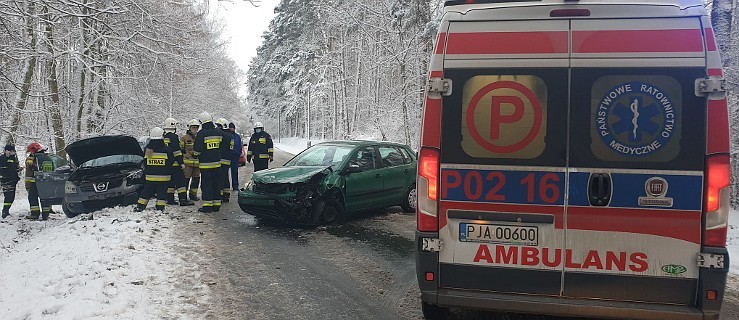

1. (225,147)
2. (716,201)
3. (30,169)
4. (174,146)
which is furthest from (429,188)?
(30,169)

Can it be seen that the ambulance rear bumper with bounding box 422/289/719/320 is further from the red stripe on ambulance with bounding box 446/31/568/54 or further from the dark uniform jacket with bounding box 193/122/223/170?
the dark uniform jacket with bounding box 193/122/223/170

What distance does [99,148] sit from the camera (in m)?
9.69

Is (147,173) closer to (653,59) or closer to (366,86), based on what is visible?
(653,59)

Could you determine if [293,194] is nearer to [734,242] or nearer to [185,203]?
[185,203]

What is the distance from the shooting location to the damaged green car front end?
26.0 feet

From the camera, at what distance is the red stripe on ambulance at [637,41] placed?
123 inches

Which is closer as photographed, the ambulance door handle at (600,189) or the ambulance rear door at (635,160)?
the ambulance rear door at (635,160)

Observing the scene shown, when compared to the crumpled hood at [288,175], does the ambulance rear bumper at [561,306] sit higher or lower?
lower

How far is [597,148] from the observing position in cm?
328

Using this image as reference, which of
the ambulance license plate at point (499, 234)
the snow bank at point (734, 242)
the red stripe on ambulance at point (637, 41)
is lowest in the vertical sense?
the snow bank at point (734, 242)

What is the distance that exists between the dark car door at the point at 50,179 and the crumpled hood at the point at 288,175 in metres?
5.07

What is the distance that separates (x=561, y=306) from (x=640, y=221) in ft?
2.60

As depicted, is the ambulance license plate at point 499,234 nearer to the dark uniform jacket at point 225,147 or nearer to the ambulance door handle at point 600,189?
the ambulance door handle at point 600,189

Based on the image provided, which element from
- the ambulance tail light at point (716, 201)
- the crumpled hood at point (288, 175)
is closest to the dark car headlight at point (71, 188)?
the crumpled hood at point (288, 175)
